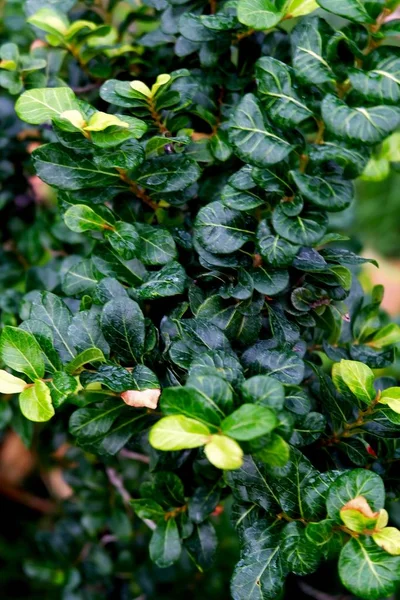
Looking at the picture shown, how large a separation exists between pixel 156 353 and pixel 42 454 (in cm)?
101

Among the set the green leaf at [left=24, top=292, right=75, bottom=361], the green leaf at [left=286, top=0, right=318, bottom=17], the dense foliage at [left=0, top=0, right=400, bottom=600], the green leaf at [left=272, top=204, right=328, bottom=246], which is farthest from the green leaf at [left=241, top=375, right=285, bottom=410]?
the green leaf at [left=286, top=0, right=318, bottom=17]

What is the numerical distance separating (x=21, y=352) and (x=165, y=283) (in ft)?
0.72

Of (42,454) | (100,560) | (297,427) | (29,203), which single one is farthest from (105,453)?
(42,454)

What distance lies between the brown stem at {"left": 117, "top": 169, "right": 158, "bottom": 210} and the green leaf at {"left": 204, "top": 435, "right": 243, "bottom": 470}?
46 cm

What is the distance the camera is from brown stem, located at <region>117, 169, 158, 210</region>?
1006 millimetres

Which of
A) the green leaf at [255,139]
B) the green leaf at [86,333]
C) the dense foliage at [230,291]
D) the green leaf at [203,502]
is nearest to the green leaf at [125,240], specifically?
the dense foliage at [230,291]

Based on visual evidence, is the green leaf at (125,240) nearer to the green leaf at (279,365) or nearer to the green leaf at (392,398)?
the green leaf at (279,365)

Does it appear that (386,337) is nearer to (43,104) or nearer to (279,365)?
(279,365)

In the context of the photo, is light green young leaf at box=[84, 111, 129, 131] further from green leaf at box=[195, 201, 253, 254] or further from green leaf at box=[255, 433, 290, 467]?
green leaf at box=[255, 433, 290, 467]

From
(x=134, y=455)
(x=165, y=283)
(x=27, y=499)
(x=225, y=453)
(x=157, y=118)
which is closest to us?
(x=225, y=453)

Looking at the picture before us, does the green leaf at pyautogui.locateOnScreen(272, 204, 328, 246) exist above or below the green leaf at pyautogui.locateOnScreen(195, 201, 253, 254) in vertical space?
above

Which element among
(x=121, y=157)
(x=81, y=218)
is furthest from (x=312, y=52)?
(x=81, y=218)

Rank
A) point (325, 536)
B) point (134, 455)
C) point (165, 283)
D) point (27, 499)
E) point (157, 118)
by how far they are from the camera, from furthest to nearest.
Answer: point (27, 499) < point (134, 455) < point (157, 118) < point (165, 283) < point (325, 536)

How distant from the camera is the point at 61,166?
0.97 meters
